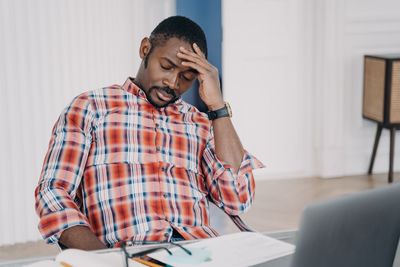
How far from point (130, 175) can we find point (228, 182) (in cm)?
28

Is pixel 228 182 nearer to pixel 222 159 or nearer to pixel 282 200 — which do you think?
pixel 222 159

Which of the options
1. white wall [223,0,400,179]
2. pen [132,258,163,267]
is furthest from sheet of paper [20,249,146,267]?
white wall [223,0,400,179]

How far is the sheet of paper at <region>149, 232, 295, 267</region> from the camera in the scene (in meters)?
1.33

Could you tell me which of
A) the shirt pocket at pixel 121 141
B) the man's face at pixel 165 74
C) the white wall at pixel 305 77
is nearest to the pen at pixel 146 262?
the shirt pocket at pixel 121 141

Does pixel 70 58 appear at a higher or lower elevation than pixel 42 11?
lower

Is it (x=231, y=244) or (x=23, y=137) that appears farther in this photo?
(x=23, y=137)

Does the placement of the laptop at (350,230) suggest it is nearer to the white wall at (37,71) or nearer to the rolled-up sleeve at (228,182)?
the rolled-up sleeve at (228,182)

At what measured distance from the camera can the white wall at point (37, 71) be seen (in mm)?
3277

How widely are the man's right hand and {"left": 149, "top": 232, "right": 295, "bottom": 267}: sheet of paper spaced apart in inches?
13.7

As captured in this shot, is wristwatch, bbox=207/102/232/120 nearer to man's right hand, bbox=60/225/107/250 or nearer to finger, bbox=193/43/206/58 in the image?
finger, bbox=193/43/206/58

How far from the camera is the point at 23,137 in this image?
3.36m

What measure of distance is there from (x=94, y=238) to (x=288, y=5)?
308 centimetres

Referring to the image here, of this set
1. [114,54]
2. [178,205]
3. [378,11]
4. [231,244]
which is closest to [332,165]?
[378,11]

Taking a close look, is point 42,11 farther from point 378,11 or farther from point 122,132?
point 378,11
